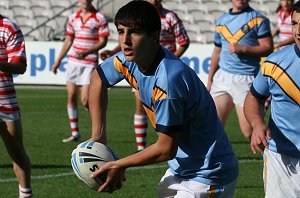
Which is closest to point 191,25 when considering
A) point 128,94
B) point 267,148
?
point 128,94

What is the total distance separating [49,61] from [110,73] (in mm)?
17297

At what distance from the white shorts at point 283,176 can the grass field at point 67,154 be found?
2.39 meters

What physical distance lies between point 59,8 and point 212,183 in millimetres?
23069

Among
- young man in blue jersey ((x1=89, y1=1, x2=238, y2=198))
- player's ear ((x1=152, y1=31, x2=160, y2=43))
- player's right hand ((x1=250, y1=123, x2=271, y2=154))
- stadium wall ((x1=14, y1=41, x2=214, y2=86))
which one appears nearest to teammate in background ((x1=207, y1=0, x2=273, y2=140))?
player's right hand ((x1=250, y1=123, x2=271, y2=154))

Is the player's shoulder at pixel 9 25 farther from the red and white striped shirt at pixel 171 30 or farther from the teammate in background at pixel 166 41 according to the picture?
the red and white striped shirt at pixel 171 30

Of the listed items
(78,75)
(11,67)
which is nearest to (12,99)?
(11,67)

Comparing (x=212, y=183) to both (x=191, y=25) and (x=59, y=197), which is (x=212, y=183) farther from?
(x=191, y=25)

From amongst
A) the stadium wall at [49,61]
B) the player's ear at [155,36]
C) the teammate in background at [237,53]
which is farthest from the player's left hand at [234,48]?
the stadium wall at [49,61]

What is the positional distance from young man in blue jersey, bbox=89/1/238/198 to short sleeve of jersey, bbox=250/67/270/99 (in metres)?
0.55

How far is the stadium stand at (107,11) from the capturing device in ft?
89.5

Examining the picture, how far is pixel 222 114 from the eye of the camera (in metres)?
11.1

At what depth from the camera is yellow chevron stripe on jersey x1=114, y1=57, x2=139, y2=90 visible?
552 centimetres

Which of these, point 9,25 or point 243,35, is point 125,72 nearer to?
point 9,25

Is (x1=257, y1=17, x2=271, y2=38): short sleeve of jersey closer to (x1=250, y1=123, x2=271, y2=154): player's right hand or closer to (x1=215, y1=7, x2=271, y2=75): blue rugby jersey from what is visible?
(x1=215, y1=7, x2=271, y2=75): blue rugby jersey
